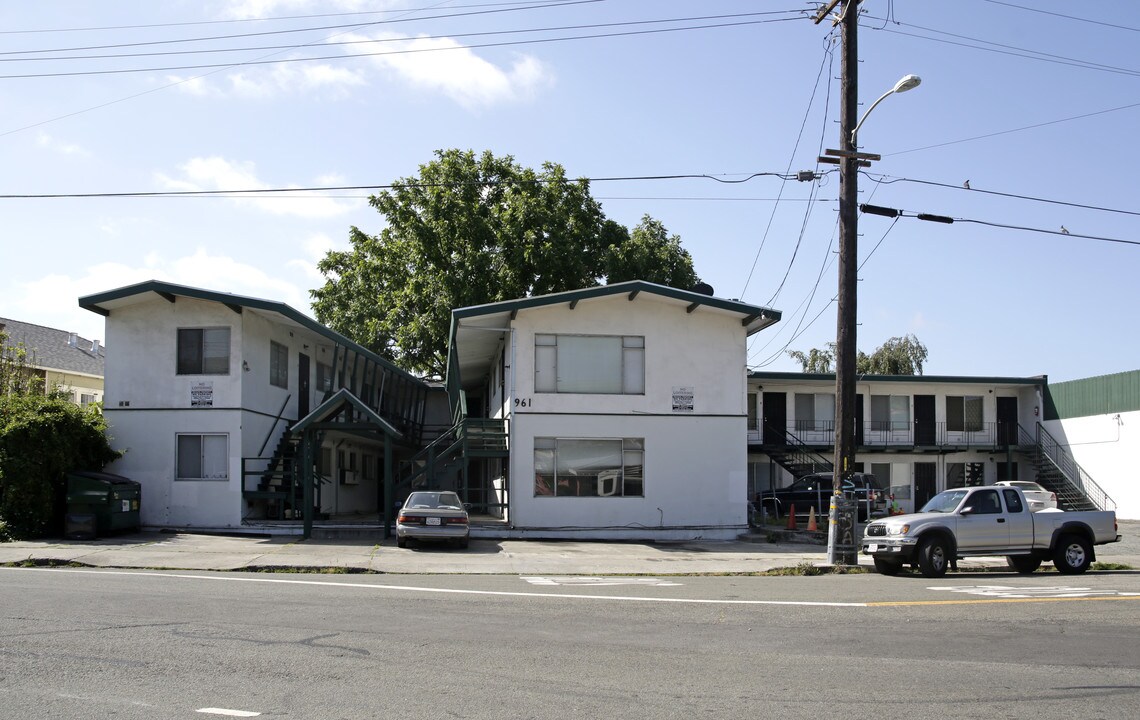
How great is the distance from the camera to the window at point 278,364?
1112 inches

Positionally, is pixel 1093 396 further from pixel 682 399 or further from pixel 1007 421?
pixel 682 399

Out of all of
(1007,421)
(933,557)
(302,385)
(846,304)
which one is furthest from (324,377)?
(1007,421)

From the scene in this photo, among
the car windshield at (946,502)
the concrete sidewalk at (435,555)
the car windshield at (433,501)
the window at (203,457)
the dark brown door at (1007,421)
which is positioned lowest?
the concrete sidewalk at (435,555)

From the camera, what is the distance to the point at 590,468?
25562mm

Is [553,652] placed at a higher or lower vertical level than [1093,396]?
lower

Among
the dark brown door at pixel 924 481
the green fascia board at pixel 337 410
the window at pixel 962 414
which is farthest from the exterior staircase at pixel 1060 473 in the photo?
the green fascia board at pixel 337 410

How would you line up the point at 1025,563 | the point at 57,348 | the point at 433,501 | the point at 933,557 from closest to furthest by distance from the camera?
the point at 933,557, the point at 1025,563, the point at 433,501, the point at 57,348

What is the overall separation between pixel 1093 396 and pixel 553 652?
36028 mm

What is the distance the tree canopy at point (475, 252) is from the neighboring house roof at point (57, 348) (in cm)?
1965

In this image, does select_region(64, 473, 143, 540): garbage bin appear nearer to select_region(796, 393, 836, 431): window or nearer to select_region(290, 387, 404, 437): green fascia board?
select_region(290, 387, 404, 437): green fascia board

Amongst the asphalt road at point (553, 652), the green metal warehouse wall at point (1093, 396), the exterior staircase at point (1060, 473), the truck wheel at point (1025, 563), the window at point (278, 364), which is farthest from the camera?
the exterior staircase at point (1060, 473)

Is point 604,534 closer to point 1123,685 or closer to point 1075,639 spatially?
point 1075,639

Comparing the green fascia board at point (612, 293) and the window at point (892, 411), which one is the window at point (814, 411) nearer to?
the window at point (892, 411)

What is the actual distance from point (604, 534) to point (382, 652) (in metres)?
16.3
